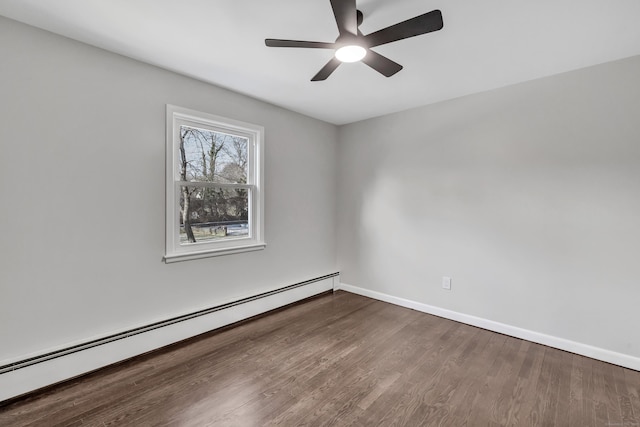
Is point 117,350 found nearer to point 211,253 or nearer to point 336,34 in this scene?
point 211,253

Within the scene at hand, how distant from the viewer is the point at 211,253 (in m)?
2.83

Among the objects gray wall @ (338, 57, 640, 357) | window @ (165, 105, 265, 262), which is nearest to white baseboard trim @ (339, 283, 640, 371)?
gray wall @ (338, 57, 640, 357)

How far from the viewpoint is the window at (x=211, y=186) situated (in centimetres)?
259

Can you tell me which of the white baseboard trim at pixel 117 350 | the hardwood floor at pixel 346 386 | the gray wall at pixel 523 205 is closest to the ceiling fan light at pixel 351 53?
the gray wall at pixel 523 205

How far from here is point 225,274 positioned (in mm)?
2969

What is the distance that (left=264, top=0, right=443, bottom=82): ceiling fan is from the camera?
1.43 m

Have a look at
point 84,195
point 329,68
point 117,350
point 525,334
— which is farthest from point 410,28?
point 117,350

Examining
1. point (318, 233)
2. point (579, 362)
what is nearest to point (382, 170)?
point (318, 233)

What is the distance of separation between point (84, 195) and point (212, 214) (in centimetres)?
106

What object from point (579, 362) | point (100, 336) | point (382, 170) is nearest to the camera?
point (100, 336)

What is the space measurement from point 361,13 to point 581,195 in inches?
94.0

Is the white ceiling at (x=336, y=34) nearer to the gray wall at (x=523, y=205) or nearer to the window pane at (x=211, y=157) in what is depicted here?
the gray wall at (x=523, y=205)

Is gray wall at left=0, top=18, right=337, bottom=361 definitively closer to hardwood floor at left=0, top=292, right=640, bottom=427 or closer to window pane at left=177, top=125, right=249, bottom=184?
window pane at left=177, top=125, right=249, bottom=184

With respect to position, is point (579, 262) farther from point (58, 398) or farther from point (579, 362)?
point (58, 398)
